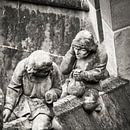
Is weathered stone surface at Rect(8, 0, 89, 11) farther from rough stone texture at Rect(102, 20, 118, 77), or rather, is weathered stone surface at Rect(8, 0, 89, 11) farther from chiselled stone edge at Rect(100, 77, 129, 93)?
chiselled stone edge at Rect(100, 77, 129, 93)

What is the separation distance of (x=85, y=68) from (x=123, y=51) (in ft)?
5.68

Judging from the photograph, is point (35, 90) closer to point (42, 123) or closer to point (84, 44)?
point (42, 123)

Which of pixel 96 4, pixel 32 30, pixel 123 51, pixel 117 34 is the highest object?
pixel 96 4

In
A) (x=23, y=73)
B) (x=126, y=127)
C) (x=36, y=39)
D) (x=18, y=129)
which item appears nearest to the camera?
(x=18, y=129)

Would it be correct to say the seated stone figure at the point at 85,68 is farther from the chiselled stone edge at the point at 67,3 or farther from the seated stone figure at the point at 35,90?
the chiselled stone edge at the point at 67,3

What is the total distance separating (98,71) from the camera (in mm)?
6852

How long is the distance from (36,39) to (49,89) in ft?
7.68

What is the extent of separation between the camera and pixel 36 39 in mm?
8586

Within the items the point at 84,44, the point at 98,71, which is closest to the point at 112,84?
the point at 98,71

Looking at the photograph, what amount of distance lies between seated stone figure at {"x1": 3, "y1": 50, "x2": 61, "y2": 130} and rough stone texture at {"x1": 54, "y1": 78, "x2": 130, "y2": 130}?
0.19m

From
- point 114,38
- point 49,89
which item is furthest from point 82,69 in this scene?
point 114,38

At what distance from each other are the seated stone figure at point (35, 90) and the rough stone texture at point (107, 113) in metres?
0.19

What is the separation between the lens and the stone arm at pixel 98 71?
6.71 m

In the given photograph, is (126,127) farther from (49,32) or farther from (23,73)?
(49,32)
